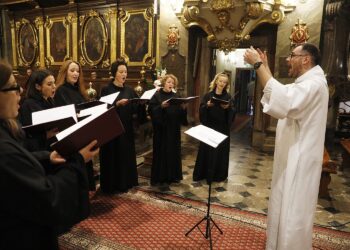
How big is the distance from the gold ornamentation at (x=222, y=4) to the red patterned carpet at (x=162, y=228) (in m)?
4.67

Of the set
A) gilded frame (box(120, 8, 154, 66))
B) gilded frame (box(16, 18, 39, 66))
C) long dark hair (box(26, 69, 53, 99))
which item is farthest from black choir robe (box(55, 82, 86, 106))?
gilded frame (box(16, 18, 39, 66))

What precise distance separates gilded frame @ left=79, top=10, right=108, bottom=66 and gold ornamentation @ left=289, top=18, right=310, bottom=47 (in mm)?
6211

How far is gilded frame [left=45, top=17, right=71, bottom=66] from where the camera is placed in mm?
11141

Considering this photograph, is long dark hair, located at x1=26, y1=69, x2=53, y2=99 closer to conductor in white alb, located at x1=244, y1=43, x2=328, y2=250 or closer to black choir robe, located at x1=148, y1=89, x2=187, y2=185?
black choir robe, located at x1=148, y1=89, x2=187, y2=185

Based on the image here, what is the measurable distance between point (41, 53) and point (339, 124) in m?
11.1

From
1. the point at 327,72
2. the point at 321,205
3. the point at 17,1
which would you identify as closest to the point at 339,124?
the point at 327,72

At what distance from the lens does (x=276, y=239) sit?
2.70 m

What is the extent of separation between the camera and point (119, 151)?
4477 mm

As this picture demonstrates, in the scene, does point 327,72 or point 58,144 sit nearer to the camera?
point 58,144

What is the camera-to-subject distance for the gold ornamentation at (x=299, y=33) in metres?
6.68

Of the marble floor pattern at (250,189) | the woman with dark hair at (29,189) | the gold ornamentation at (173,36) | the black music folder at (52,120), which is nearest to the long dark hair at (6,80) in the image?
the woman with dark hair at (29,189)

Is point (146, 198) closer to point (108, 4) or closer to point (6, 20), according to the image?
point (108, 4)

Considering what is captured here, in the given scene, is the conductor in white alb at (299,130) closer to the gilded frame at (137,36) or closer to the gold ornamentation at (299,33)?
the gold ornamentation at (299,33)

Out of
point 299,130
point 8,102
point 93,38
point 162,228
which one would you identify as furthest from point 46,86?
point 93,38
